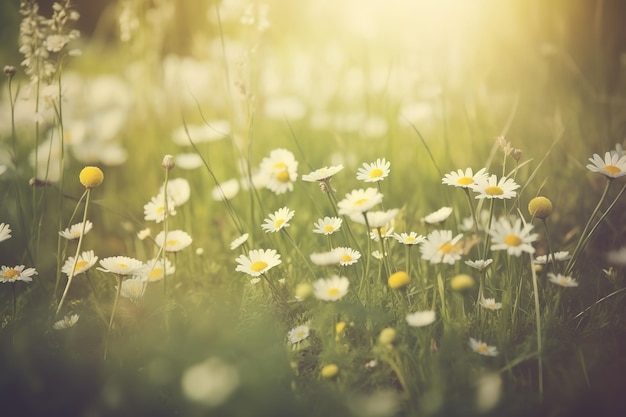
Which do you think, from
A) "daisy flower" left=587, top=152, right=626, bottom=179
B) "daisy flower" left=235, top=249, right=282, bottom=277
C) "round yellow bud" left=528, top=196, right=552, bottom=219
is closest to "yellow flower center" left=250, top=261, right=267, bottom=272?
"daisy flower" left=235, top=249, right=282, bottom=277

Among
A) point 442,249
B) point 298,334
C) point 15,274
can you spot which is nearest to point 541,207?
point 442,249

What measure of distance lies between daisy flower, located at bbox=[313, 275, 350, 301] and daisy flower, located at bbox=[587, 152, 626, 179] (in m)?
0.56

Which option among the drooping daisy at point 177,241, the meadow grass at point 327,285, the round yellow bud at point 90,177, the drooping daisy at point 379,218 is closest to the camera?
the meadow grass at point 327,285

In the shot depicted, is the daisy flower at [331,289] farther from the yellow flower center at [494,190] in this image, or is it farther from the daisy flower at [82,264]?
the daisy flower at [82,264]

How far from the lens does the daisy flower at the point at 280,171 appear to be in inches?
57.2

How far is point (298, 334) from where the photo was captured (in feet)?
3.75

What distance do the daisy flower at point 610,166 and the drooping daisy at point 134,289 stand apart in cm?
102

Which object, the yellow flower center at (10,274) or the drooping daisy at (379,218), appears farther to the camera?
the yellow flower center at (10,274)

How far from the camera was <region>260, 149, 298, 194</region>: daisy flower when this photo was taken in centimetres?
145

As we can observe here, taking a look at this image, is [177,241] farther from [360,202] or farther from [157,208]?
[360,202]

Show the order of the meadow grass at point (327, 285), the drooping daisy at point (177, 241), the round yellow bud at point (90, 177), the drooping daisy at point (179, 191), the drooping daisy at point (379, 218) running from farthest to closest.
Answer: the drooping daisy at point (179, 191)
the drooping daisy at point (177, 241)
the round yellow bud at point (90, 177)
the drooping daisy at point (379, 218)
the meadow grass at point (327, 285)

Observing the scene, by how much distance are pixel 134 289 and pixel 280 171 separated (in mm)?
463

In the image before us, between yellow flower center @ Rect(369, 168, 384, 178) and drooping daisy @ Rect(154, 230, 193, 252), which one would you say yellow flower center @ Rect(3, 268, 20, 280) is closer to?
drooping daisy @ Rect(154, 230, 193, 252)

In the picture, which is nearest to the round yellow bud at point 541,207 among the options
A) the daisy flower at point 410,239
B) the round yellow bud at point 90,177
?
the daisy flower at point 410,239
